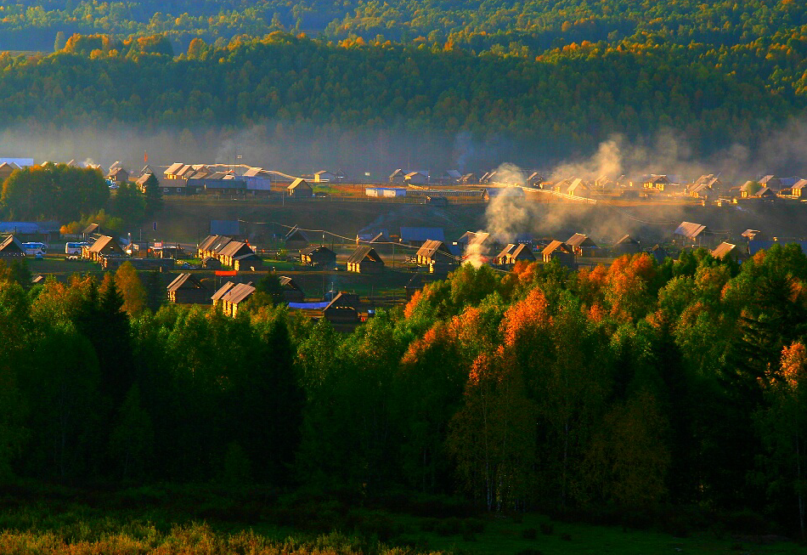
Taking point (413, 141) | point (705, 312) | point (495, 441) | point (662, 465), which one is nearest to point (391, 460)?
point (495, 441)

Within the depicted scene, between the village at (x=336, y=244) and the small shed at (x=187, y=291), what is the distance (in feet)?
0.16

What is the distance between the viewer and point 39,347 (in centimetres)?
2864

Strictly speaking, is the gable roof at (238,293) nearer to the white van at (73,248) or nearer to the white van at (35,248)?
the white van at (35,248)

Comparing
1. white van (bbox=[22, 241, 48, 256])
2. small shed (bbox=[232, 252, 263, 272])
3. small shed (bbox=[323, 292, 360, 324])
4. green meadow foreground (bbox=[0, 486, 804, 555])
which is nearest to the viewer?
green meadow foreground (bbox=[0, 486, 804, 555])

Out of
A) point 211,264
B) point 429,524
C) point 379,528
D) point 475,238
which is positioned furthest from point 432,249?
point 379,528

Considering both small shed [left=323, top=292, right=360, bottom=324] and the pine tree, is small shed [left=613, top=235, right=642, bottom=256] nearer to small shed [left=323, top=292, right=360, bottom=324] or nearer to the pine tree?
small shed [left=323, top=292, right=360, bottom=324]

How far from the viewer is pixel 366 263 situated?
195ft

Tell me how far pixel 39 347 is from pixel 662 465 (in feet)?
43.5

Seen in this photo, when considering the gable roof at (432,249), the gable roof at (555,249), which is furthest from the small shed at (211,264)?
the gable roof at (555,249)

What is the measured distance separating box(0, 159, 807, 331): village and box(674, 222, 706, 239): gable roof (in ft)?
0.36

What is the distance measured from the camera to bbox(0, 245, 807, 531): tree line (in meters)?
26.5

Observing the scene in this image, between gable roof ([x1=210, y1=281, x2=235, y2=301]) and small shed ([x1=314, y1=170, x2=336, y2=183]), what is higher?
small shed ([x1=314, y1=170, x2=336, y2=183])

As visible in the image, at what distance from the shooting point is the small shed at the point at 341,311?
46688mm

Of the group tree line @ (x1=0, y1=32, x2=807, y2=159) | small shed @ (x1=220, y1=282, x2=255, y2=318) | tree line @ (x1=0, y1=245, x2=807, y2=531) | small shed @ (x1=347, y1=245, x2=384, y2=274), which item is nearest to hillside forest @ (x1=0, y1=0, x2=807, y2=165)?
tree line @ (x1=0, y1=32, x2=807, y2=159)
